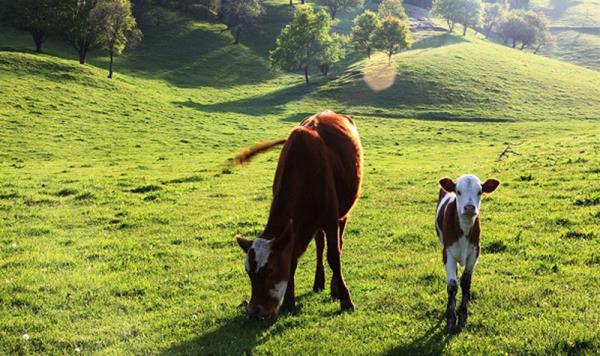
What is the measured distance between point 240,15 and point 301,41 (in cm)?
3282

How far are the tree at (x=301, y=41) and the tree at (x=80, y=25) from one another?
26.1 meters

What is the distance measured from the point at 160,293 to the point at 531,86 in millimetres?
69175

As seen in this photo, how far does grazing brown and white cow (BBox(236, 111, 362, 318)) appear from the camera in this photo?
6566 mm

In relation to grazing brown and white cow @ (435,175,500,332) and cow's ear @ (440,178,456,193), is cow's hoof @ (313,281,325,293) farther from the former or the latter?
cow's ear @ (440,178,456,193)

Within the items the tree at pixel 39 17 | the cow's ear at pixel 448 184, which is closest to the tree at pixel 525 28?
the tree at pixel 39 17

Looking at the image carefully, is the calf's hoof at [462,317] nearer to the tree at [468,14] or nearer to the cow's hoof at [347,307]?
the cow's hoof at [347,307]

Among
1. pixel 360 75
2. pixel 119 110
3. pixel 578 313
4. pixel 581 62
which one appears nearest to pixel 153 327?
pixel 578 313

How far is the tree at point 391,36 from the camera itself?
251 feet

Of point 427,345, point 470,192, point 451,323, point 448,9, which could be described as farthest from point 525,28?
point 427,345

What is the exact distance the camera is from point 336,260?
7809 millimetres

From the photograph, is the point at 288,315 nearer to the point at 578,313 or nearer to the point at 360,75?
the point at 578,313

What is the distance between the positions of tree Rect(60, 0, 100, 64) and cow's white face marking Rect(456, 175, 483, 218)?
60292 millimetres

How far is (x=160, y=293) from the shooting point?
911cm

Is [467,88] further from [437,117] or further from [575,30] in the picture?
[575,30]
